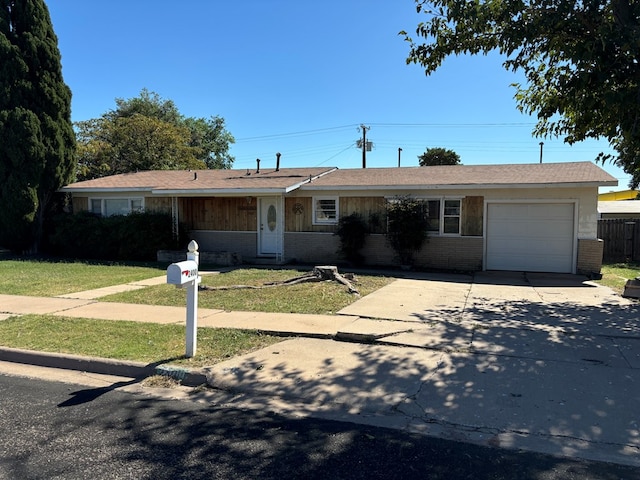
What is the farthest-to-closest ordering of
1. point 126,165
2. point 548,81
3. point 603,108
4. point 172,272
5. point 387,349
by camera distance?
point 126,165 → point 548,81 → point 603,108 → point 387,349 → point 172,272

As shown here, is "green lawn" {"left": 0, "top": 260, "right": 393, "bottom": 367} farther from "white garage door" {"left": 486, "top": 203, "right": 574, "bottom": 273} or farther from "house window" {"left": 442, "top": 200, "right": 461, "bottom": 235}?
"white garage door" {"left": 486, "top": 203, "right": 574, "bottom": 273}

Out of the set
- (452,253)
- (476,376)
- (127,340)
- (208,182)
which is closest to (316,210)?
(208,182)

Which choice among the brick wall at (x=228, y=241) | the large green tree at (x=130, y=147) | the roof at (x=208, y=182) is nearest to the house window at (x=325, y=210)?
the roof at (x=208, y=182)

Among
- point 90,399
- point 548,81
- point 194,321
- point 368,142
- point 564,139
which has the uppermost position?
point 368,142

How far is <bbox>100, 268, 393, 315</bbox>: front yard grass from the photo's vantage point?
8.64 metres

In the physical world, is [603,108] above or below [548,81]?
below

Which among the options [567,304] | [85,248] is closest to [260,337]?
[567,304]

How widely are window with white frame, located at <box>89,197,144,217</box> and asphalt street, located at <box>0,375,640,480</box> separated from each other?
604 inches

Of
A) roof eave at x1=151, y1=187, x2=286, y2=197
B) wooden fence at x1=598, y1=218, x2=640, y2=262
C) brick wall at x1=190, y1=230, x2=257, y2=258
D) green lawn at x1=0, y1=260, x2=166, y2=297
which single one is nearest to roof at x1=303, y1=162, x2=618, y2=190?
roof eave at x1=151, y1=187, x2=286, y2=197

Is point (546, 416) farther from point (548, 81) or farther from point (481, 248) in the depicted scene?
point (481, 248)

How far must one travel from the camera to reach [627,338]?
6.54m

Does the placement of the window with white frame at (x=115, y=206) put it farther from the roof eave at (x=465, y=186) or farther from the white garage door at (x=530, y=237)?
the white garage door at (x=530, y=237)

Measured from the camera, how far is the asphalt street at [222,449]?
3.33 meters

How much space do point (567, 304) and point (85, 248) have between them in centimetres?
1667
